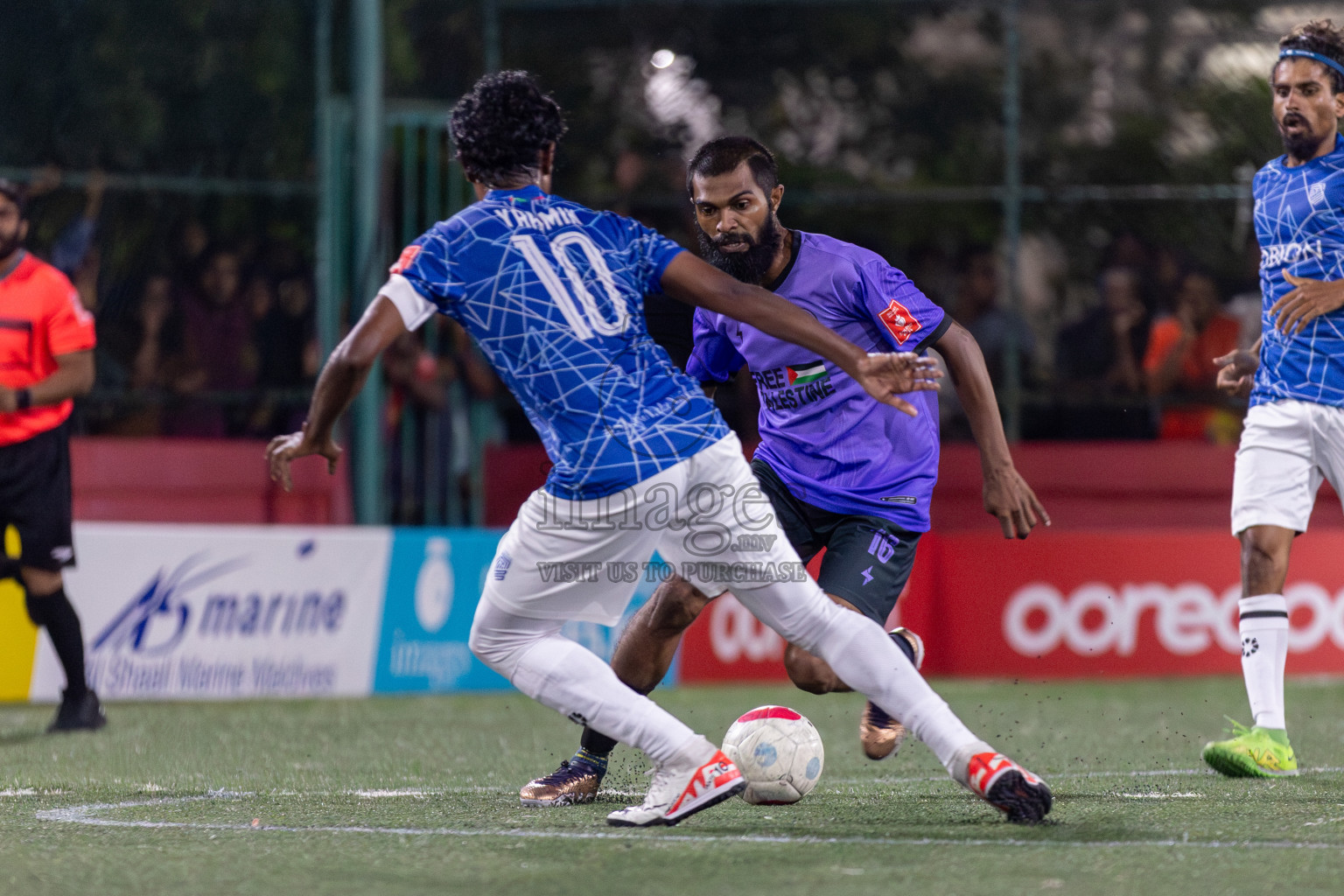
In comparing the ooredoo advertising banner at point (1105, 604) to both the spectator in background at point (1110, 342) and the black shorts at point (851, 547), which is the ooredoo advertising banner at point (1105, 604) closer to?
the spectator in background at point (1110, 342)

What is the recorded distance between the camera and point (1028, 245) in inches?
507

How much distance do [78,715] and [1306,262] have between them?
5.37 m

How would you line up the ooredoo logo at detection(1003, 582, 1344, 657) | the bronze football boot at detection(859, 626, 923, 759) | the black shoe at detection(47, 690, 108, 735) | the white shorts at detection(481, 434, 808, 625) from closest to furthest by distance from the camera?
the white shorts at detection(481, 434, 808, 625) → the bronze football boot at detection(859, 626, 923, 759) → the black shoe at detection(47, 690, 108, 735) → the ooredoo logo at detection(1003, 582, 1344, 657)

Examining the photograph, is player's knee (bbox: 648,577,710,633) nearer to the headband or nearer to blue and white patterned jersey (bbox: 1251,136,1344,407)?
blue and white patterned jersey (bbox: 1251,136,1344,407)

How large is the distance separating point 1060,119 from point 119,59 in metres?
6.89

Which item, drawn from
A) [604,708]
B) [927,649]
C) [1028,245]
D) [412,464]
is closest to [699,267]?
[604,708]

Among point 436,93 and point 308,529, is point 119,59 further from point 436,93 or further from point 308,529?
point 308,529

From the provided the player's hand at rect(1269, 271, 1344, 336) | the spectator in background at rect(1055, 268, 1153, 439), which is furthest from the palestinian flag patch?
the spectator in background at rect(1055, 268, 1153, 439)

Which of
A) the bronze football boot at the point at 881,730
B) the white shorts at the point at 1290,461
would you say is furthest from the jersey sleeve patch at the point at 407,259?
the white shorts at the point at 1290,461

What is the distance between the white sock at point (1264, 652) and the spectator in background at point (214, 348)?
7.53 meters

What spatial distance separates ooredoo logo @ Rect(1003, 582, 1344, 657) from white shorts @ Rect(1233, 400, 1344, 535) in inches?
199

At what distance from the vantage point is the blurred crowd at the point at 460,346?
11.1m

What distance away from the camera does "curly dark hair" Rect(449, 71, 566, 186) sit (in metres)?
4.45

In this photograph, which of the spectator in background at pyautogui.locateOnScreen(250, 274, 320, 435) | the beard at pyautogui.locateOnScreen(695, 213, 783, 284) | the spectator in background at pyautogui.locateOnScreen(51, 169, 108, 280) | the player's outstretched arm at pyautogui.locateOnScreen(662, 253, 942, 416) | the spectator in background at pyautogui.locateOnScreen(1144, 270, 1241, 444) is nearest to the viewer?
the player's outstretched arm at pyautogui.locateOnScreen(662, 253, 942, 416)
